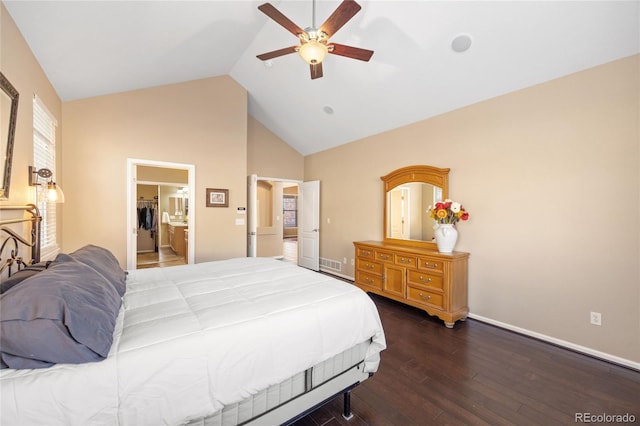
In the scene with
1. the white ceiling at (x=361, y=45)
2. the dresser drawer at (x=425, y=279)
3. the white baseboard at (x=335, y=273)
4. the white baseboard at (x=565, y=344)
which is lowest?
the white baseboard at (x=565, y=344)

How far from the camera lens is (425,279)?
336cm

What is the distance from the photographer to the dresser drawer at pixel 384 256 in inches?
150

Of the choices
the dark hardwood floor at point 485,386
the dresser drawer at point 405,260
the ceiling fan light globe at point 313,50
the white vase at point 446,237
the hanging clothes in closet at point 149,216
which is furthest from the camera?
the hanging clothes in closet at point 149,216

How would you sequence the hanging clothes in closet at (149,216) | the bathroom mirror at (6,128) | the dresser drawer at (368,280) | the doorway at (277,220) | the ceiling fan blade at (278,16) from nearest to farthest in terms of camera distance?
the bathroom mirror at (6,128) → the ceiling fan blade at (278,16) → the dresser drawer at (368,280) → the doorway at (277,220) → the hanging clothes in closet at (149,216)

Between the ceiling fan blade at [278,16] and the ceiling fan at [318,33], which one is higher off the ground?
the ceiling fan blade at [278,16]

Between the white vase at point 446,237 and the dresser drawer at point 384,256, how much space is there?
2.28ft

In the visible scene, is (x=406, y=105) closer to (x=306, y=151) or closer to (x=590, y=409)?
(x=306, y=151)

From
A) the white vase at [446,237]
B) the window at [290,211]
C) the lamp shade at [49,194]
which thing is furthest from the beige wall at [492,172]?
the window at [290,211]

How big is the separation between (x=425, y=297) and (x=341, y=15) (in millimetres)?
3160

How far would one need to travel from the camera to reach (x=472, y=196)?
339 cm

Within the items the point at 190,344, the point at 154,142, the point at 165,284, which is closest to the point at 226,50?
the point at 154,142

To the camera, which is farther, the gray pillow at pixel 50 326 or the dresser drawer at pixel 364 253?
the dresser drawer at pixel 364 253

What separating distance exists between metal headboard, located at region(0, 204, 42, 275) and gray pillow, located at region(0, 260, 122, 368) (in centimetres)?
91

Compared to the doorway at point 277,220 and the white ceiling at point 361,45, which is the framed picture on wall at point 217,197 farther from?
the white ceiling at point 361,45
